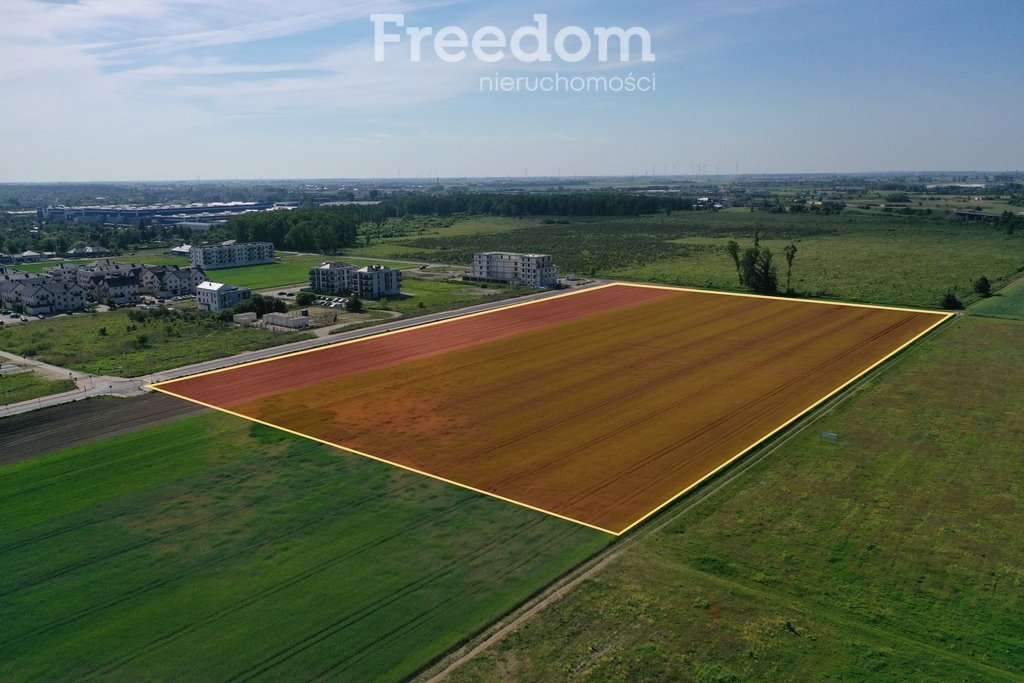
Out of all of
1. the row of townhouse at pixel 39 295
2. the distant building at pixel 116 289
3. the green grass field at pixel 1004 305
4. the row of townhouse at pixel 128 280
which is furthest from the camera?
the row of townhouse at pixel 128 280

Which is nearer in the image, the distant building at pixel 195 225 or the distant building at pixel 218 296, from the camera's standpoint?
the distant building at pixel 218 296

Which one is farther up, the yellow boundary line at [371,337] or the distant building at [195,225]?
the distant building at [195,225]

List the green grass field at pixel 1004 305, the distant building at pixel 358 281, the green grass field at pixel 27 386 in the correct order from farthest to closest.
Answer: the distant building at pixel 358 281 → the green grass field at pixel 1004 305 → the green grass field at pixel 27 386

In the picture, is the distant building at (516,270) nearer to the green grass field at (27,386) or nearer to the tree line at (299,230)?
the tree line at (299,230)

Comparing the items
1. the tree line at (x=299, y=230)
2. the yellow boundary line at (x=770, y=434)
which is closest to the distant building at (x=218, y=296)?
the tree line at (x=299, y=230)

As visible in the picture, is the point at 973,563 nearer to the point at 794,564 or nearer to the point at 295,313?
the point at 794,564

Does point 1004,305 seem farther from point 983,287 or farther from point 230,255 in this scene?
point 230,255
